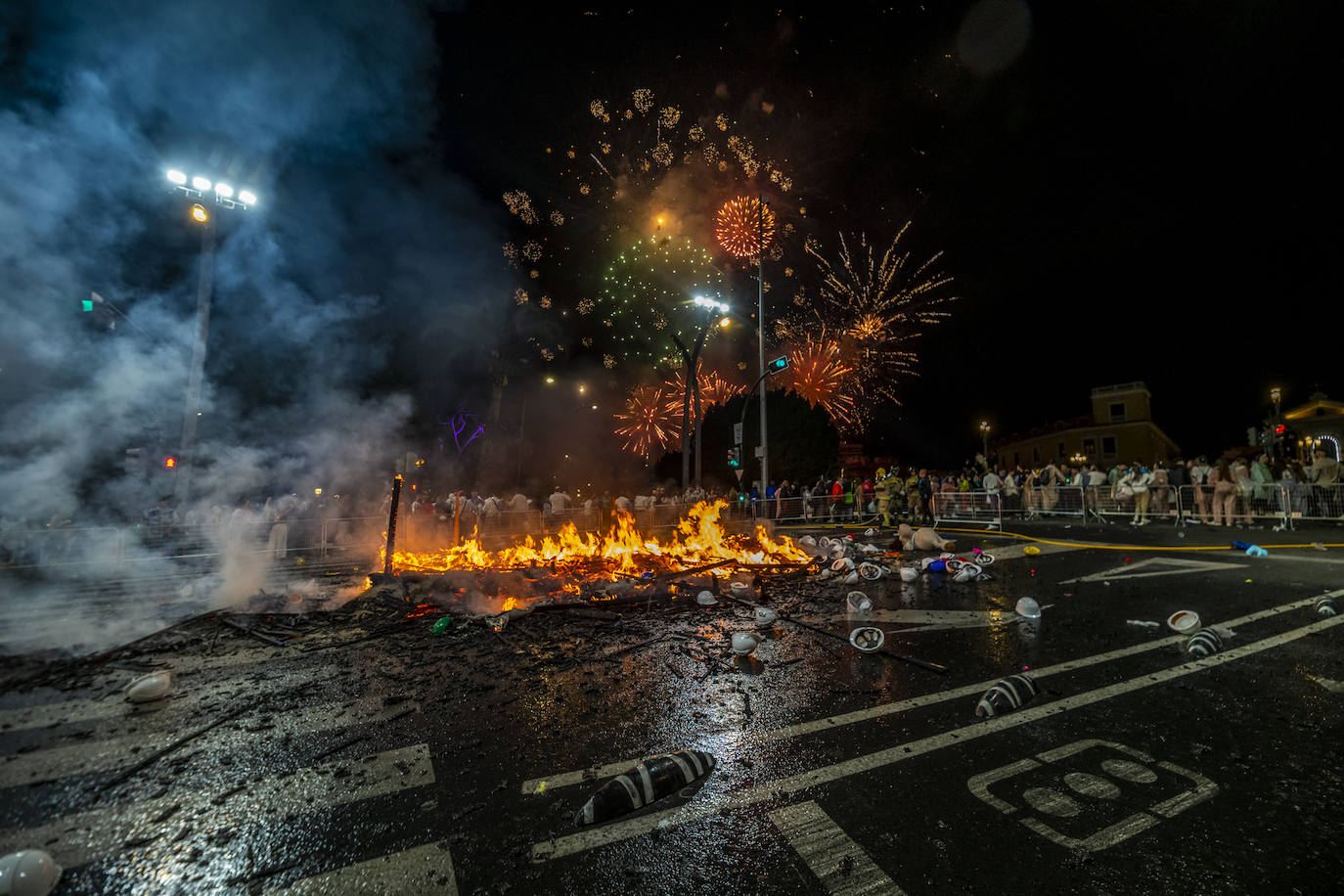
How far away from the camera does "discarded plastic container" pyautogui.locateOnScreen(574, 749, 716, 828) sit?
2.56 metres

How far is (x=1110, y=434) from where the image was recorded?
52438mm

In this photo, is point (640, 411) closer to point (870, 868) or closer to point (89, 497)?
point (89, 497)

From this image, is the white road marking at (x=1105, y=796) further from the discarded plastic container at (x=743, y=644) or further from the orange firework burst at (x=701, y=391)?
the orange firework burst at (x=701, y=391)

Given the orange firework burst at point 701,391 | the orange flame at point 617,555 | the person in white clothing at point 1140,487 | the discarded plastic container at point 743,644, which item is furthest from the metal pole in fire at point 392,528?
the orange firework burst at point 701,391

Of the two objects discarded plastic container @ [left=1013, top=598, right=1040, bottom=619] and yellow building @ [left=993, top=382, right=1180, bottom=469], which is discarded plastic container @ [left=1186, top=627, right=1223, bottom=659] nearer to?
discarded plastic container @ [left=1013, top=598, right=1040, bottom=619]

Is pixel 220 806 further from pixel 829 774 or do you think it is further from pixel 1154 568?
pixel 1154 568

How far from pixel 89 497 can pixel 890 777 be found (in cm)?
1247

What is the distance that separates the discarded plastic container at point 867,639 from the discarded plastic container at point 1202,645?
2548 millimetres

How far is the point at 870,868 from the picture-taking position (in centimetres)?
214

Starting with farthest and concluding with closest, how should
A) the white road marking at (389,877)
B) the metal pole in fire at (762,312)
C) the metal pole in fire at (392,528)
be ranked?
the metal pole in fire at (762,312) → the metal pole in fire at (392,528) → the white road marking at (389,877)

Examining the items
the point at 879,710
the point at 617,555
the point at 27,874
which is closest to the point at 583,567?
the point at 617,555

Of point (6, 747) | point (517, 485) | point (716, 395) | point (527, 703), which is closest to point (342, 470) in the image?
point (6, 747)

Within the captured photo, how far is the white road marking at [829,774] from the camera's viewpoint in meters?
2.40

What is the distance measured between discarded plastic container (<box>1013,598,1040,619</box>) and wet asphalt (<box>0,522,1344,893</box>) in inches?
3.9
